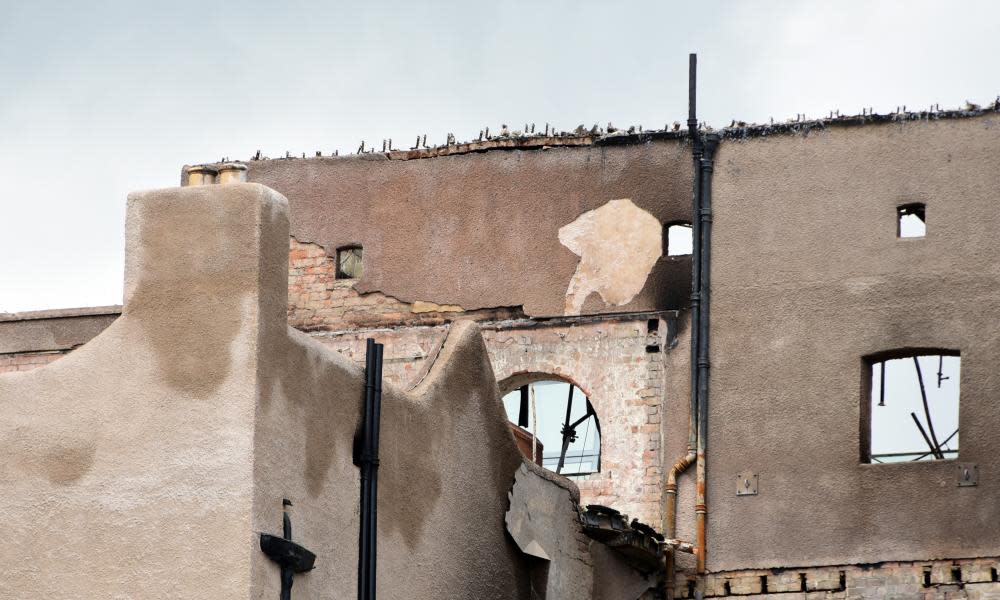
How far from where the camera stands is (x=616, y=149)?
76.6 feet

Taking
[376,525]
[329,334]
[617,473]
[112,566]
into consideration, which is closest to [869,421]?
[617,473]

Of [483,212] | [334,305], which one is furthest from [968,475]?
[334,305]

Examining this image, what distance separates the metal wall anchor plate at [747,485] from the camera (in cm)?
2175

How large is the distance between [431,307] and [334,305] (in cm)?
105

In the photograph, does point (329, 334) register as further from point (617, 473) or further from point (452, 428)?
point (452, 428)

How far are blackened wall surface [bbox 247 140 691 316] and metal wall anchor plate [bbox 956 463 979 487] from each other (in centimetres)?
328

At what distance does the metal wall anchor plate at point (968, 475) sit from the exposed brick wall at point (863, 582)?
2.28 ft

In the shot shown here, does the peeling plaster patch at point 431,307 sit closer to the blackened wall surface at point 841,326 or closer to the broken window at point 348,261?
the broken window at point 348,261

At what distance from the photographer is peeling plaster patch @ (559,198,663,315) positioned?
75.5 ft

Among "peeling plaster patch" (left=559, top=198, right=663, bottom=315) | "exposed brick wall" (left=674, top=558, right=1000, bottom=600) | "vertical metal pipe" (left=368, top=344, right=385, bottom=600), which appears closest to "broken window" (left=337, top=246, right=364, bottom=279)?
"peeling plaster patch" (left=559, top=198, right=663, bottom=315)

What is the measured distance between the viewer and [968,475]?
830 inches

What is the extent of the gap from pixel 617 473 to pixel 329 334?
135 inches

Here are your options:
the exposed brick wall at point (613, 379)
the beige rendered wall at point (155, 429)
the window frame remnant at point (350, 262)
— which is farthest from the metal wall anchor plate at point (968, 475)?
the beige rendered wall at point (155, 429)

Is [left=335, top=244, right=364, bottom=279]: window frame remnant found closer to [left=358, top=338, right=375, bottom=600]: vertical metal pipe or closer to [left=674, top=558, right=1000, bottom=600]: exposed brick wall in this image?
[left=674, top=558, right=1000, bottom=600]: exposed brick wall
